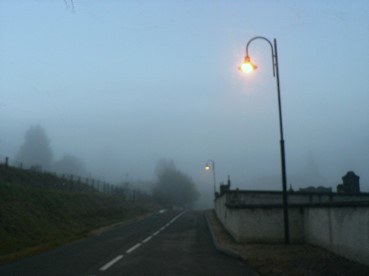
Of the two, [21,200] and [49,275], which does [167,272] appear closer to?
[49,275]

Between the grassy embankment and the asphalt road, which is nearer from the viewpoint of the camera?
the asphalt road

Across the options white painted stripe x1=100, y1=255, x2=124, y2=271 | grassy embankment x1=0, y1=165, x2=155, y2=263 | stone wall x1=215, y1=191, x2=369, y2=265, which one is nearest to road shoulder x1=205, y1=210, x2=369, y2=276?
stone wall x1=215, y1=191, x2=369, y2=265

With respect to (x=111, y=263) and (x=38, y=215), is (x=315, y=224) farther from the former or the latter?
(x=38, y=215)

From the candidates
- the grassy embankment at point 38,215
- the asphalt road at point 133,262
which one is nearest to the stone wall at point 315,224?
the asphalt road at point 133,262

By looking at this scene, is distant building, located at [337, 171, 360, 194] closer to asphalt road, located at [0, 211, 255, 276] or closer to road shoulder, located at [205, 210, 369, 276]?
road shoulder, located at [205, 210, 369, 276]

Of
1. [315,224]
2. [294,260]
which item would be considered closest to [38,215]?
[315,224]

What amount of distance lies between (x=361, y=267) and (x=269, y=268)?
233cm

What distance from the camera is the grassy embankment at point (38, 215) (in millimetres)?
25609

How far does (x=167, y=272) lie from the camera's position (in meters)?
13.4

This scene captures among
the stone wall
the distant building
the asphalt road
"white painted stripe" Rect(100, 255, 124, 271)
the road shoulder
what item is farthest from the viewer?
the distant building

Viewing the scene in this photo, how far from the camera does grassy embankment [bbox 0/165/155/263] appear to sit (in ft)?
84.0

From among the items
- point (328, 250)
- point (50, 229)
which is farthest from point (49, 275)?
point (50, 229)

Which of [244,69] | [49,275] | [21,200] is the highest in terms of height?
[244,69]

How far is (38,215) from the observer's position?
3488cm
